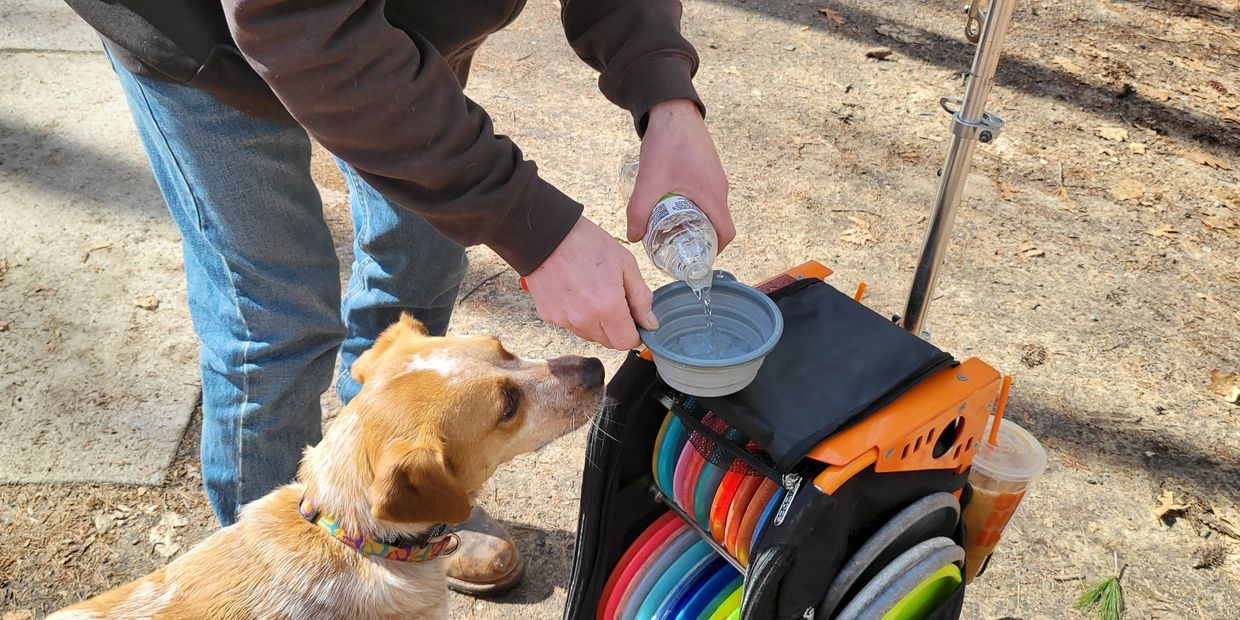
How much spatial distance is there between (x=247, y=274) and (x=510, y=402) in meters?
0.67

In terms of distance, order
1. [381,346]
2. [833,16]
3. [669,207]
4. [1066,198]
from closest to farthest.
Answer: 1. [669,207]
2. [381,346]
3. [1066,198]
4. [833,16]

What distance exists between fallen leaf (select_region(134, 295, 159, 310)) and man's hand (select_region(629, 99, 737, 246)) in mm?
2455

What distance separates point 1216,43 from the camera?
5.29 m

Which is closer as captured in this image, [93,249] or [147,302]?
[147,302]

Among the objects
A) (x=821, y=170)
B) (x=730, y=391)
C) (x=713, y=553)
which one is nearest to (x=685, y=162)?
(x=730, y=391)

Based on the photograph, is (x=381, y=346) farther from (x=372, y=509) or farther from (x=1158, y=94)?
(x=1158, y=94)

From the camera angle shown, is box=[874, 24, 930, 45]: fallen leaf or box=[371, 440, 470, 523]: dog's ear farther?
box=[874, 24, 930, 45]: fallen leaf

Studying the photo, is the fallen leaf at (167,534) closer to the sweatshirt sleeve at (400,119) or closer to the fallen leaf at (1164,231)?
the sweatshirt sleeve at (400,119)

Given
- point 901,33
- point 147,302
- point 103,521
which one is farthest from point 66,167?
point 901,33

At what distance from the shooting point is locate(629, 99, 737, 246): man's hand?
1.92 m

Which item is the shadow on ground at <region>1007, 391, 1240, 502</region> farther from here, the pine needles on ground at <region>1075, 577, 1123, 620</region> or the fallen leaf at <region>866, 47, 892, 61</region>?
the fallen leaf at <region>866, 47, 892, 61</region>

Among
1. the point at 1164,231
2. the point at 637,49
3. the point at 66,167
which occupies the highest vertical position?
the point at 637,49

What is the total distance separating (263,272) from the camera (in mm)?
2051

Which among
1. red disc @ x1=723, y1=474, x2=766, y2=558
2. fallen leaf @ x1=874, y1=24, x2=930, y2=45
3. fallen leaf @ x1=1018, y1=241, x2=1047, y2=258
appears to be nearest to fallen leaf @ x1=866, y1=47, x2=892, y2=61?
fallen leaf @ x1=874, y1=24, x2=930, y2=45
